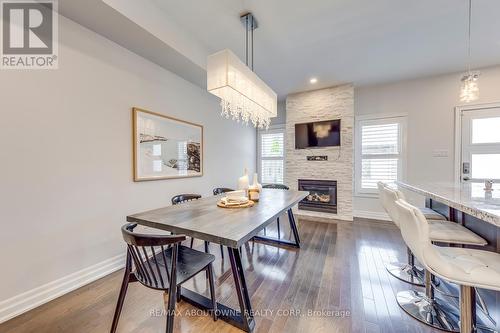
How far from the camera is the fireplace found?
430 centimetres

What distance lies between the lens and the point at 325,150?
4.39 m

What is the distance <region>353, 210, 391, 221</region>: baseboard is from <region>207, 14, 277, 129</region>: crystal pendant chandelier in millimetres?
3222

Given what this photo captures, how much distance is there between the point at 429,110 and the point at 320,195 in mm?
2584

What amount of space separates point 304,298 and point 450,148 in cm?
399

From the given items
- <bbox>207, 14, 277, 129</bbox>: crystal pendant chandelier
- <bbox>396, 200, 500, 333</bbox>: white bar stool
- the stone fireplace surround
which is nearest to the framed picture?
<bbox>207, 14, 277, 129</bbox>: crystal pendant chandelier

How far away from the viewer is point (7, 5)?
1.59 metres

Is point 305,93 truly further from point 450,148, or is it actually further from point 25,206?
point 25,206

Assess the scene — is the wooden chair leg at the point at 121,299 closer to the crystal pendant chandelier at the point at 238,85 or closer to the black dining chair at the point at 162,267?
the black dining chair at the point at 162,267

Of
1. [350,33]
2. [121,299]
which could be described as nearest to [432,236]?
[121,299]

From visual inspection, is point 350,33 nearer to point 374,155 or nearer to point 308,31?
point 308,31

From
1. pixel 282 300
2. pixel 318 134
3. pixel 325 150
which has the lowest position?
pixel 282 300

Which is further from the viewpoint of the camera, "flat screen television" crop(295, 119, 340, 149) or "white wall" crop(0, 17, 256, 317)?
"flat screen television" crop(295, 119, 340, 149)

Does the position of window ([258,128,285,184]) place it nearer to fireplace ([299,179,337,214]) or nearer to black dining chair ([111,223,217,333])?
fireplace ([299,179,337,214])

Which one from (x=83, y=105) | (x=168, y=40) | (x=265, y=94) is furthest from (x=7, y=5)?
(x=265, y=94)
